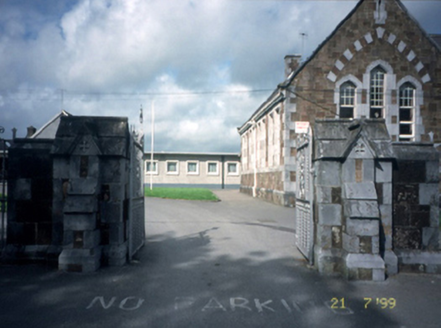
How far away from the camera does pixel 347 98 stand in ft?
64.6

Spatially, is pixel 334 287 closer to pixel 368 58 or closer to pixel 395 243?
pixel 395 243

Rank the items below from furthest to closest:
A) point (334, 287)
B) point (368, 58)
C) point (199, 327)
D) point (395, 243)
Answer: point (368, 58) → point (395, 243) → point (334, 287) → point (199, 327)

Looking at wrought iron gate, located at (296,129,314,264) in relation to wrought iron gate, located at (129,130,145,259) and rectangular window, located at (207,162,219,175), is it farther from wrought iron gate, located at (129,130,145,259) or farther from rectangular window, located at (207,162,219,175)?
rectangular window, located at (207,162,219,175)

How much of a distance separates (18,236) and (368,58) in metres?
18.8

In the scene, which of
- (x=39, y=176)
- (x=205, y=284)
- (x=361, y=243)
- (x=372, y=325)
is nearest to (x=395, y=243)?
(x=361, y=243)

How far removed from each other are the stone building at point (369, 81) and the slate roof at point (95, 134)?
1319cm

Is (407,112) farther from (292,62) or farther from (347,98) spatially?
(292,62)

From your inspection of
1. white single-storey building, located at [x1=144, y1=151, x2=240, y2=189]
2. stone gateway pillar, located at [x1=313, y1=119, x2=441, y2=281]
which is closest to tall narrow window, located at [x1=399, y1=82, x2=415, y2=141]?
stone gateway pillar, located at [x1=313, y1=119, x2=441, y2=281]

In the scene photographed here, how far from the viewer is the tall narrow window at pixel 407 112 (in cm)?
2000

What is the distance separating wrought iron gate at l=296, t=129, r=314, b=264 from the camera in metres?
7.14

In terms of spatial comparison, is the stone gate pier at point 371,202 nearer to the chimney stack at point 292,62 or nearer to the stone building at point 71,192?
the stone building at point 71,192

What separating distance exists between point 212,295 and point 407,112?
62.4 feet

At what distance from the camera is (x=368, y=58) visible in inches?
763

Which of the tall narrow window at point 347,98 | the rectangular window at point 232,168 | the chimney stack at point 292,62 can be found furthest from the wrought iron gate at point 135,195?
the rectangular window at point 232,168
